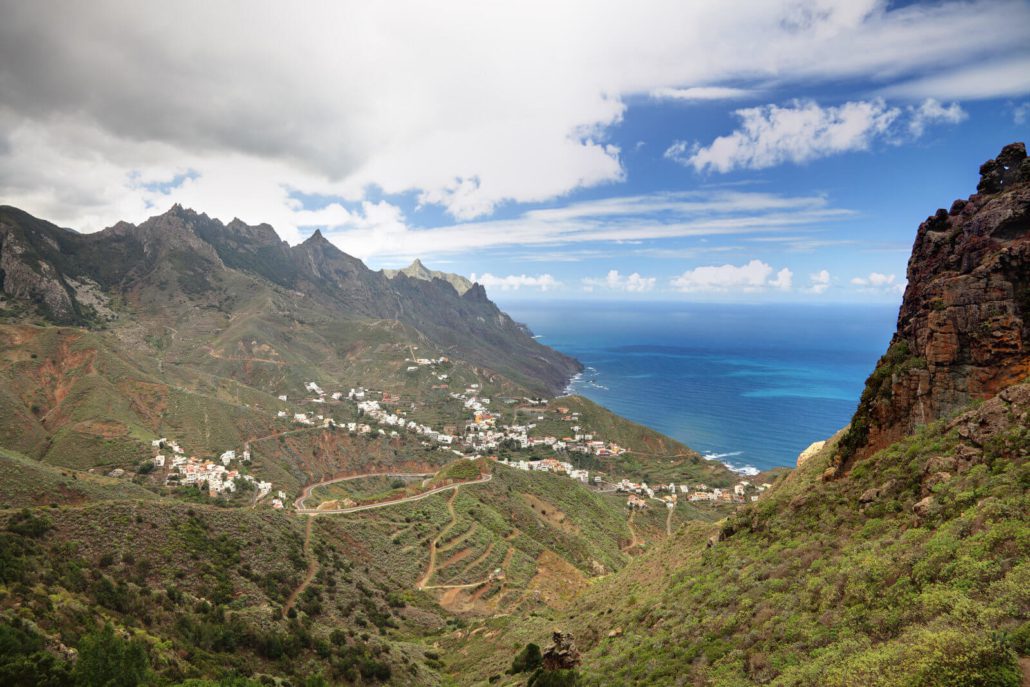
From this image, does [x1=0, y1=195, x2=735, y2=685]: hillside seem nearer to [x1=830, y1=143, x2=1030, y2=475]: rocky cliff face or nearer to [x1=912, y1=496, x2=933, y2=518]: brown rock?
[x1=912, y1=496, x2=933, y2=518]: brown rock

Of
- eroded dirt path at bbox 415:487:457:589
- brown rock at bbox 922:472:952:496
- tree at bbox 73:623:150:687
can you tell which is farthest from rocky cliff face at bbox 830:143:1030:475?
eroded dirt path at bbox 415:487:457:589

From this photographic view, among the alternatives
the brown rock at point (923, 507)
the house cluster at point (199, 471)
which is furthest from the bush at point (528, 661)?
the house cluster at point (199, 471)

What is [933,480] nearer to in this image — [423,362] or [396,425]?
[396,425]

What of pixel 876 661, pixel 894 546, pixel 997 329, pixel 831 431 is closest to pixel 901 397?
pixel 997 329

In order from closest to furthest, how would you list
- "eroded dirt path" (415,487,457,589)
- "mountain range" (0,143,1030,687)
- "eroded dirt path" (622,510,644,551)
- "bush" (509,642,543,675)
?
"mountain range" (0,143,1030,687) < "bush" (509,642,543,675) < "eroded dirt path" (415,487,457,589) < "eroded dirt path" (622,510,644,551)

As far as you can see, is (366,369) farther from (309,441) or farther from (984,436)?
(984,436)

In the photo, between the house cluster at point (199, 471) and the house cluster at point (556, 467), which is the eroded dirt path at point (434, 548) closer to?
the house cluster at point (199, 471)

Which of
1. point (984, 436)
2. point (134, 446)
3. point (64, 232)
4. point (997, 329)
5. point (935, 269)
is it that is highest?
point (64, 232)

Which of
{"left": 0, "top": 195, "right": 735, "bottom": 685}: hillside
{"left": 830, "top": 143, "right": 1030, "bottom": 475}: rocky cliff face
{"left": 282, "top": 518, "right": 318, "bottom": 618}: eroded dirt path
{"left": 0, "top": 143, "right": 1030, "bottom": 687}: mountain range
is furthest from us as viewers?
{"left": 282, "top": 518, "right": 318, "bottom": 618}: eroded dirt path
